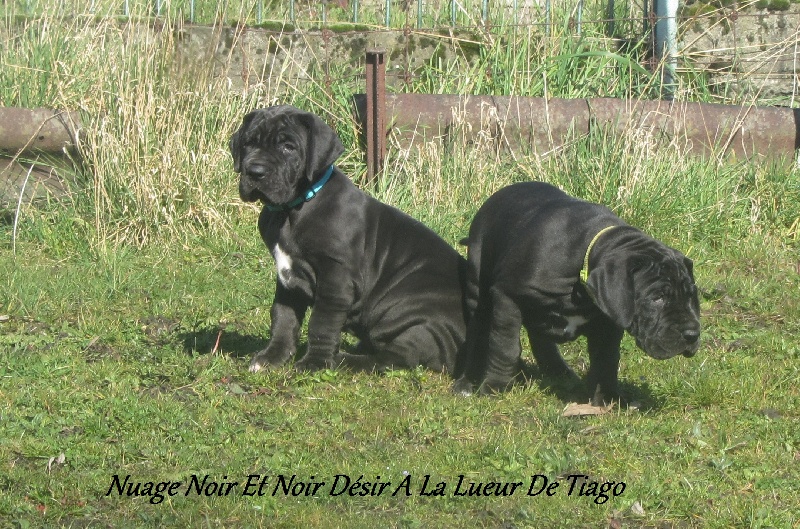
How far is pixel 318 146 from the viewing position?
18.7ft

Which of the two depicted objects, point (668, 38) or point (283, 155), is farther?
point (668, 38)

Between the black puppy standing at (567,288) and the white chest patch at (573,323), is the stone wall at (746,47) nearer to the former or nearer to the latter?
the black puppy standing at (567,288)

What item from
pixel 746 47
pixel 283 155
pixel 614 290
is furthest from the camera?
pixel 746 47

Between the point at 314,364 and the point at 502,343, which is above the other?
the point at 502,343

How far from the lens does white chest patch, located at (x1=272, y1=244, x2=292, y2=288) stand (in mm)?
5766

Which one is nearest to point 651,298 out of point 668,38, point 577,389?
point 577,389

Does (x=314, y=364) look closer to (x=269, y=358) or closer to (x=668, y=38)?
(x=269, y=358)

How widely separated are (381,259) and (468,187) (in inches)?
114

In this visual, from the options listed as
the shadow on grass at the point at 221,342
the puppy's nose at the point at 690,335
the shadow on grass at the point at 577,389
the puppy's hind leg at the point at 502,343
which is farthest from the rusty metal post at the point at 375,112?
the puppy's nose at the point at 690,335

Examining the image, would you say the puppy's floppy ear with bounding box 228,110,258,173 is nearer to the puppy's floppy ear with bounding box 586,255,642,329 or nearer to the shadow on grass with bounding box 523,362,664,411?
the shadow on grass with bounding box 523,362,664,411

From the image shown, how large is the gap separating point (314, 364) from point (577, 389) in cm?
144

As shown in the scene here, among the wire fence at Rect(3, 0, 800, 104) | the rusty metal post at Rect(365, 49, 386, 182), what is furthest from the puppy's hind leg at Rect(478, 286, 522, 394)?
the wire fence at Rect(3, 0, 800, 104)

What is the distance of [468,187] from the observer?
8.80m

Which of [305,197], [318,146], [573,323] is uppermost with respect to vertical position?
[318,146]
